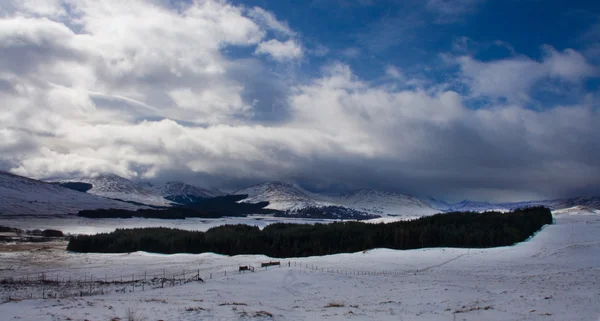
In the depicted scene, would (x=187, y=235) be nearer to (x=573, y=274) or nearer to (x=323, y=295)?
(x=323, y=295)

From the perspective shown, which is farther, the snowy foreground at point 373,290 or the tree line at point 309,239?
the tree line at point 309,239

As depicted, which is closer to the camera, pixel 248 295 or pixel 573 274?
pixel 248 295

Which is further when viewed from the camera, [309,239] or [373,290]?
[309,239]

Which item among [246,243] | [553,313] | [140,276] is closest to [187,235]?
[246,243]

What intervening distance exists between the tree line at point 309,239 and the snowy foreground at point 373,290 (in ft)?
70.8

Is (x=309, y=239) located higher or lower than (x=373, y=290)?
higher

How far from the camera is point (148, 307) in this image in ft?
81.3

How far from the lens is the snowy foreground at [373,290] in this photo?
23.3m

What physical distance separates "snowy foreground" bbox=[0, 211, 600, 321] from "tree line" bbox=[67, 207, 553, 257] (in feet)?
70.8

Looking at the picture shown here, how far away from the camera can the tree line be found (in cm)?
9575

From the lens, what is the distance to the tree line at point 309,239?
95.8 metres

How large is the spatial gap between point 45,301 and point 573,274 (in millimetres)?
46998

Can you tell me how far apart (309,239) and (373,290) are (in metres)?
72.4

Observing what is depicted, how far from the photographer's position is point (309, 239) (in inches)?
4316
